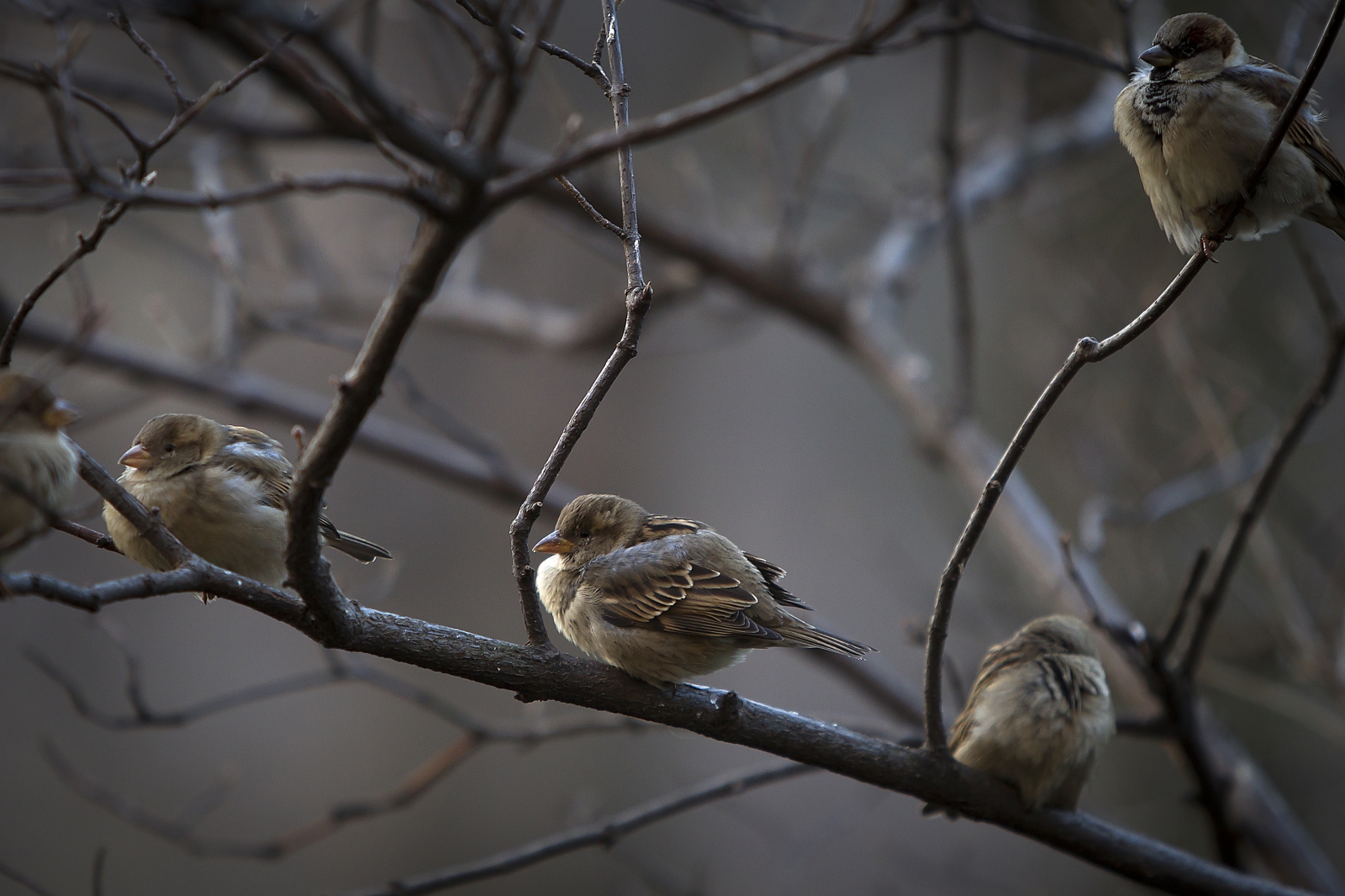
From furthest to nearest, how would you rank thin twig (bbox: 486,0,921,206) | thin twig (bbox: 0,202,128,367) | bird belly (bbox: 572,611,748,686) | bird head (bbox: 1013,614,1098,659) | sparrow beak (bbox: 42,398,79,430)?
1. bird head (bbox: 1013,614,1098,659)
2. bird belly (bbox: 572,611,748,686)
3. sparrow beak (bbox: 42,398,79,430)
4. thin twig (bbox: 0,202,128,367)
5. thin twig (bbox: 486,0,921,206)

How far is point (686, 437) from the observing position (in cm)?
983

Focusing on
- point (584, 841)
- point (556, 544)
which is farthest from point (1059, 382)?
point (584, 841)

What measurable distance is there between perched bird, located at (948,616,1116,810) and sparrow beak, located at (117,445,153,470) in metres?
2.52

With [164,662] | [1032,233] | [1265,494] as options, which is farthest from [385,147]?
[164,662]

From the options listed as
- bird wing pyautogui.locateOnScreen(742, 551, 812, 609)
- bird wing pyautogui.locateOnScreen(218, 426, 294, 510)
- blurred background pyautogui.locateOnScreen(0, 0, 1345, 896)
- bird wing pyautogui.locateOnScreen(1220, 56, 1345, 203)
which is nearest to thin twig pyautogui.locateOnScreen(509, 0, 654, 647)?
bird wing pyautogui.locateOnScreen(218, 426, 294, 510)

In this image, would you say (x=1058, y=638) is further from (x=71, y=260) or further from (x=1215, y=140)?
(x=71, y=260)

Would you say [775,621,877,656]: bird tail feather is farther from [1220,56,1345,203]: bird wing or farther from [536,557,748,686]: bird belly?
[1220,56,1345,203]: bird wing

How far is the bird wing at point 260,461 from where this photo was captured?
2.63m

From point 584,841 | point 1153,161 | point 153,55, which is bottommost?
point 584,841

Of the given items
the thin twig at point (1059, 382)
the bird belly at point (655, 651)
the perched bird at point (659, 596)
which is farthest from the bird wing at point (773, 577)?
the thin twig at point (1059, 382)

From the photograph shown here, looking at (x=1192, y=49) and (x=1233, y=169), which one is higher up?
(x=1192, y=49)

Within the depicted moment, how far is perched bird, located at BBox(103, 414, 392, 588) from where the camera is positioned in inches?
95.6

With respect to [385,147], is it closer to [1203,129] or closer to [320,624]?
[320,624]

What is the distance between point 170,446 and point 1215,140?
2821 millimetres
